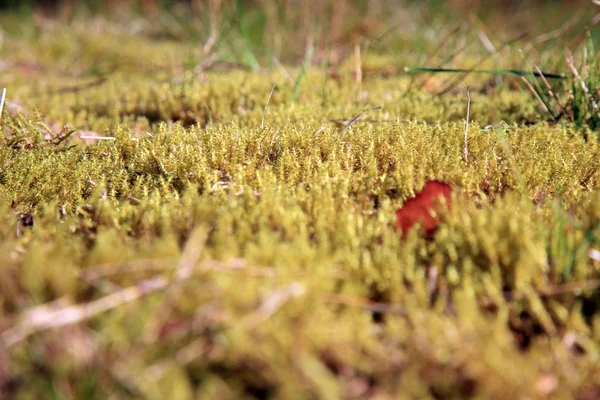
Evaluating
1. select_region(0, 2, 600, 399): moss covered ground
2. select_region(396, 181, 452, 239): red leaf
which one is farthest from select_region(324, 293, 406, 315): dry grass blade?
select_region(396, 181, 452, 239): red leaf

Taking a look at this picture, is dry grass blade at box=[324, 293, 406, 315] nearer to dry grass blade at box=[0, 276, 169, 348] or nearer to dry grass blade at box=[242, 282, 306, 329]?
dry grass blade at box=[242, 282, 306, 329]

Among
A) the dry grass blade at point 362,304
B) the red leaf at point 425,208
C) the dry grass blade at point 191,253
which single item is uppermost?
the red leaf at point 425,208

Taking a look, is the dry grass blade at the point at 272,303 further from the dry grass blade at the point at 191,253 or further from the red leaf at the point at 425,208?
the red leaf at the point at 425,208

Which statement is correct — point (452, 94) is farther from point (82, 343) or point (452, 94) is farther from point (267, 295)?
point (82, 343)

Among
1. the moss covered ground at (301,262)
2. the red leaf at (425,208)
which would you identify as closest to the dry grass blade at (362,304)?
the moss covered ground at (301,262)

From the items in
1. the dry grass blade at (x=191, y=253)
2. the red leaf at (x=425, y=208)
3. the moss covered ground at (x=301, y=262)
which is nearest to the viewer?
the moss covered ground at (x=301, y=262)

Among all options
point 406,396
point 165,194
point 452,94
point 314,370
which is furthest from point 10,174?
point 452,94

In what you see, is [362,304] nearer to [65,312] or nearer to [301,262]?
[301,262]
